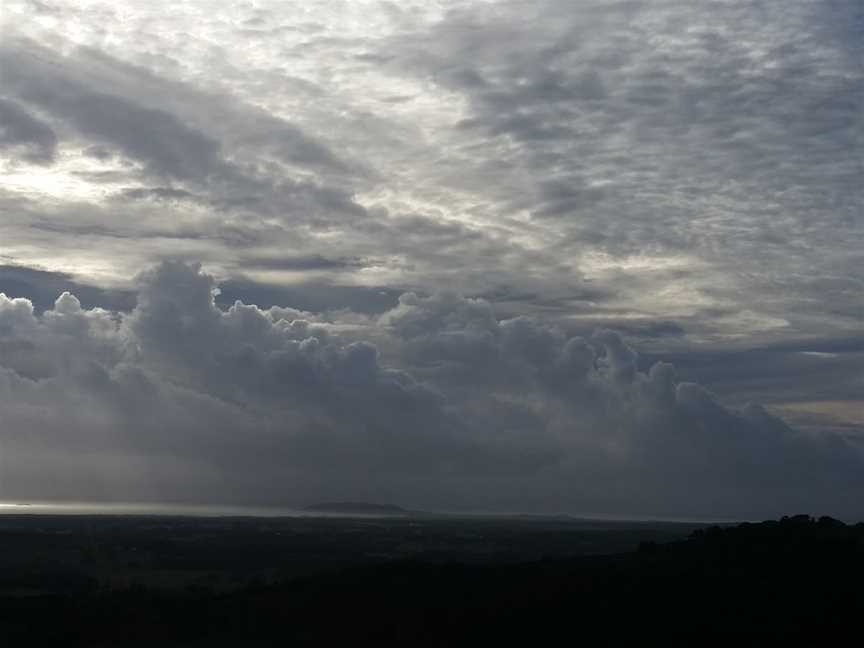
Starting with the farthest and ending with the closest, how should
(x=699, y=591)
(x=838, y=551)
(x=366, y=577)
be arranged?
1. (x=366, y=577)
2. (x=838, y=551)
3. (x=699, y=591)

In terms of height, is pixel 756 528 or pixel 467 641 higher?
pixel 756 528

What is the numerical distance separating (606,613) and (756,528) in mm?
35595

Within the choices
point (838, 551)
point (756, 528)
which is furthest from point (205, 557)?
point (838, 551)

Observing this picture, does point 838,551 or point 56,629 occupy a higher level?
point 838,551

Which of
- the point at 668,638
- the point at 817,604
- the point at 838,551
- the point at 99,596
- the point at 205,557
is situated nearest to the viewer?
the point at 668,638

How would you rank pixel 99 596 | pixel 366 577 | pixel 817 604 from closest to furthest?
pixel 817 604, pixel 366 577, pixel 99 596

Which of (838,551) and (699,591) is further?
(838,551)

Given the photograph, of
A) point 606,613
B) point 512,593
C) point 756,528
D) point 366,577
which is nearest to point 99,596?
point 366,577

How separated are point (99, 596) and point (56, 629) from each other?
20.0 m

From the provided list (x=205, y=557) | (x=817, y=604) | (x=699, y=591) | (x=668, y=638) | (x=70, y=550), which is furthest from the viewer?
(x=70, y=550)

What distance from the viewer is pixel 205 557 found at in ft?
570

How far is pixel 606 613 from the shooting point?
68.5 metres

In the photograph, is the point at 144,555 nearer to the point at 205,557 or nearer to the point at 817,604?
the point at 205,557

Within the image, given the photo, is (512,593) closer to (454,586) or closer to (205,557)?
(454,586)
